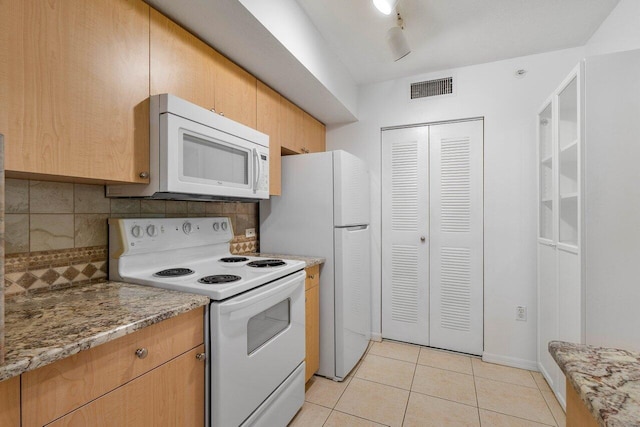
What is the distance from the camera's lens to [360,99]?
295 centimetres

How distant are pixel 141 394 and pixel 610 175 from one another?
215 cm

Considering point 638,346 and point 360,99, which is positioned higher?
point 360,99

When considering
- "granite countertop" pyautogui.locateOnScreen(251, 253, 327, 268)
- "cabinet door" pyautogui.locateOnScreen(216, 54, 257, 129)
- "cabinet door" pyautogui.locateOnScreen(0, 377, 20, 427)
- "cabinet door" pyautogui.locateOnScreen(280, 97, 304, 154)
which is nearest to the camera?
"cabinet door" pyautogui.locateOnScreen(0, 377, 20, 427)

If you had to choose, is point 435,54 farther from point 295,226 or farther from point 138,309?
point 138,309

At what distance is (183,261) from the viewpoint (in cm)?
177

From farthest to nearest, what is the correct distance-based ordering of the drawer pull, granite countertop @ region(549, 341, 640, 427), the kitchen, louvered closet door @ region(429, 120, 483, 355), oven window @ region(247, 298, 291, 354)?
louvered closet door @ region(429, 120, 483, 355)
oven window @ region(247, 298, 291, 354)
the kitchen
the drawer pull
granite countertop @ region(549, 341, 640, 427)

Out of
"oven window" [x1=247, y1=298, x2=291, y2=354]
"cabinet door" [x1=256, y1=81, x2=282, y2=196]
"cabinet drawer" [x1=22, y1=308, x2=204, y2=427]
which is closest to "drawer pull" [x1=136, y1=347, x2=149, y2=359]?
"cabinet drawer" [x1=22, y1=308, x2=204, y2=427]

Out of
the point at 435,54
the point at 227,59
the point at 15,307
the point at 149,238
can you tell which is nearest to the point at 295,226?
the point at 149,238

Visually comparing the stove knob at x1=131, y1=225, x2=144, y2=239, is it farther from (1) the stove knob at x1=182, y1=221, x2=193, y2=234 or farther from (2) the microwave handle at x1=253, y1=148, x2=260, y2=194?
(2) the microwave handle at x1=253, y1=148, x2=260, y2=194

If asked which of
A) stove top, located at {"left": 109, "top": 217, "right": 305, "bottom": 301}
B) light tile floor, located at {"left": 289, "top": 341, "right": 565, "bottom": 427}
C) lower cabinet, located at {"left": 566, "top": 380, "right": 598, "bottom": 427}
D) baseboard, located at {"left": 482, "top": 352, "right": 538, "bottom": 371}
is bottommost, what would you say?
light tile floor, located at {"left": 289, "top": 341, "right": 565, "bottom": 427}

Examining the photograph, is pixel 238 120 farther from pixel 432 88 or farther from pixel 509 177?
pixel 509 177

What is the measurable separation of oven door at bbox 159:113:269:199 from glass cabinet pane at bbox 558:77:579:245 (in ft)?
6.03

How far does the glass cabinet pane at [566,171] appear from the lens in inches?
72.5

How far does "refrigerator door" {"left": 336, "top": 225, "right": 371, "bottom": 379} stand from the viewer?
86.7 inches
